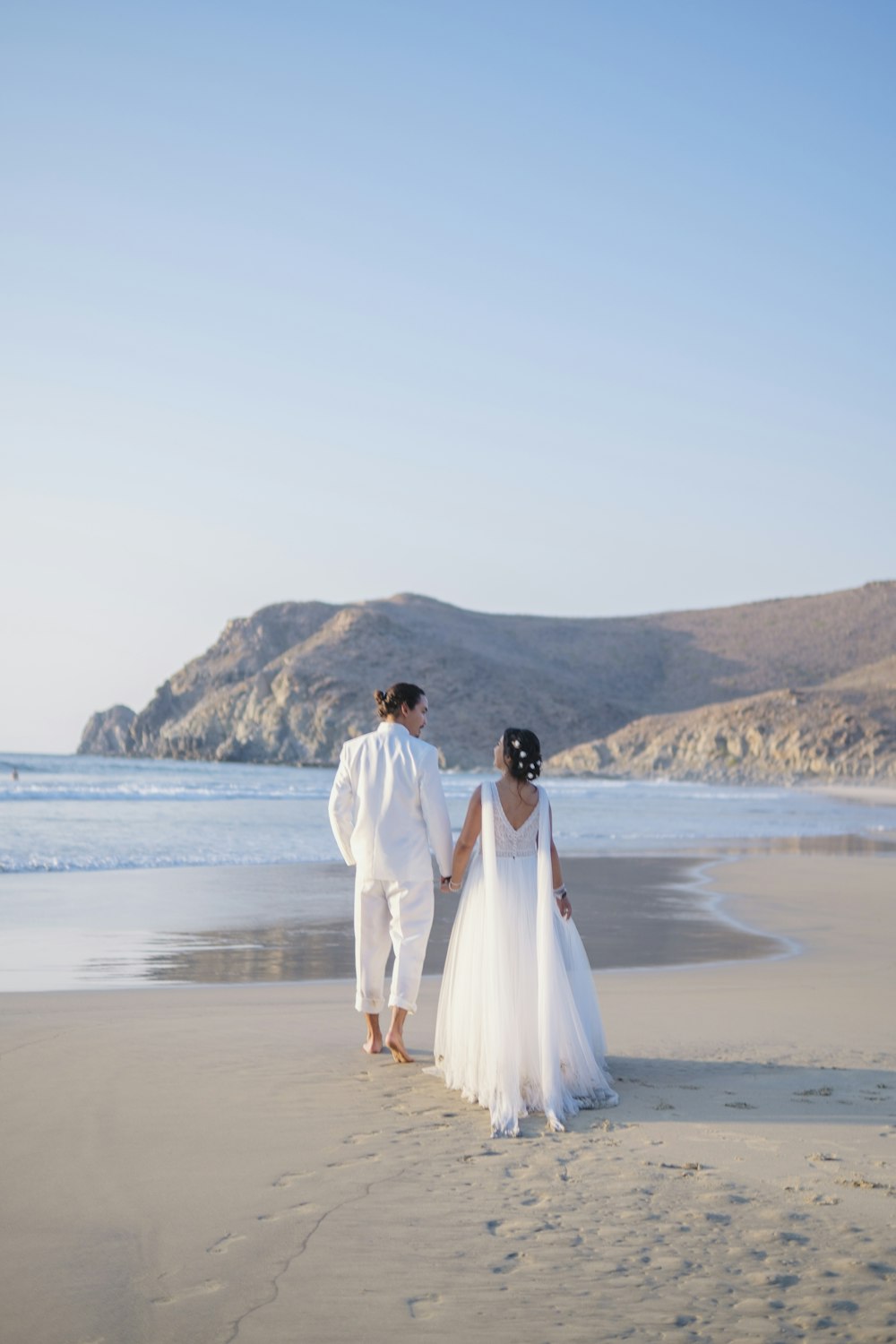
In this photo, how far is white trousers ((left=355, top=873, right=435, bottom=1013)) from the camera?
5.81 meters

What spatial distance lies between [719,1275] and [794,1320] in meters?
0.27

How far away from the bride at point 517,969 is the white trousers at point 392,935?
39 cm

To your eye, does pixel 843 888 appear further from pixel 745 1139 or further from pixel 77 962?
pixel 745 1139

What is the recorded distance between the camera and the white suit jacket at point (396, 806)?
5785 mm

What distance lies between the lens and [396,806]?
5809 millimetres

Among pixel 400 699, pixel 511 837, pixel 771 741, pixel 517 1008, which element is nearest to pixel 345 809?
pixel 400 699

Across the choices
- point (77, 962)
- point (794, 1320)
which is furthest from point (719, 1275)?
point (77, 962)

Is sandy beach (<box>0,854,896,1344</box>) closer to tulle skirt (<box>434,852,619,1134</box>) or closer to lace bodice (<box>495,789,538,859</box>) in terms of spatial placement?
tulle skirt (<box>434,852,619,1134</box>)

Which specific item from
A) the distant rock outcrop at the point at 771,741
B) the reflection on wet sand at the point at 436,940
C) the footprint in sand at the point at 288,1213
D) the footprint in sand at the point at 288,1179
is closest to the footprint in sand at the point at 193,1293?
the footprint in sand at the point at 288,1213

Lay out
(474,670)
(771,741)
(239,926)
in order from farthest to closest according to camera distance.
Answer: (474,670)
(771,741)
(239,926)

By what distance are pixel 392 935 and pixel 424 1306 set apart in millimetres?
2932

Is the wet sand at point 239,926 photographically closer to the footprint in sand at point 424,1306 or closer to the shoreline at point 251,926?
the shoreline at point 251,926

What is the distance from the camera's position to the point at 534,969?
518 centimetres

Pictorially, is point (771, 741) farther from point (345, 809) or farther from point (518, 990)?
point (518, 990)
